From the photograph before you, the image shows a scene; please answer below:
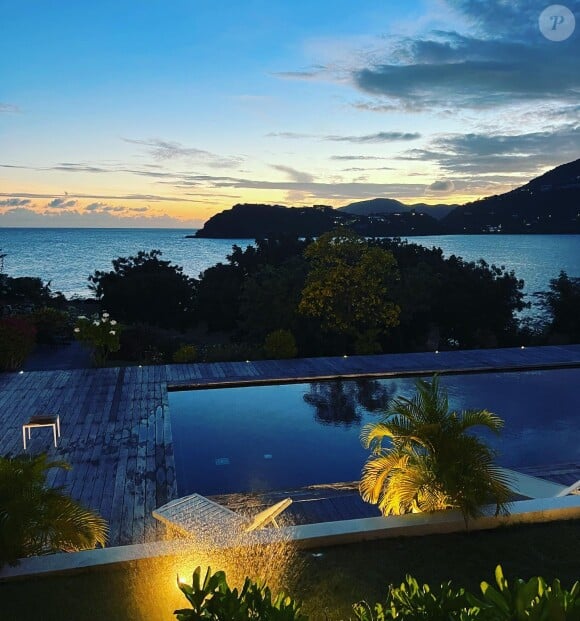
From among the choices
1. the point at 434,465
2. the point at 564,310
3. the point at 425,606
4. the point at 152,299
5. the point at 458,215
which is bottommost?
the point at 152,299

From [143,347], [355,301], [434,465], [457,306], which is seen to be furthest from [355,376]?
[457,306]

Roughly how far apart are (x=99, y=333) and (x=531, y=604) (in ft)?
30.2

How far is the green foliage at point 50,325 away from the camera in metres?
11.8

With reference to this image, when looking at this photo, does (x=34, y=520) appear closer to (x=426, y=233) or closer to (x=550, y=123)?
(x=550, y=123)

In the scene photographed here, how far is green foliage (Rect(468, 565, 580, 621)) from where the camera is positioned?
1688 millimetres

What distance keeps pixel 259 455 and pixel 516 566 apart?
359 cm

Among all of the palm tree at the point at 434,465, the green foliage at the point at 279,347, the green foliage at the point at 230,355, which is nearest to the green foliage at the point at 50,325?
the green foliage at the point at 230,355

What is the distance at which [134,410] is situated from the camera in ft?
25.0

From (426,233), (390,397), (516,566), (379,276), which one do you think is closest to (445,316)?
(379,276)

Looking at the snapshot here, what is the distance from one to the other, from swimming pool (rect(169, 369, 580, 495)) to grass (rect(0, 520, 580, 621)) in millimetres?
1223

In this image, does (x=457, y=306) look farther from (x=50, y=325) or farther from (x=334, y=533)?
(x=334, y=533)

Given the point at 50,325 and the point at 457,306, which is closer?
the point at 50,325

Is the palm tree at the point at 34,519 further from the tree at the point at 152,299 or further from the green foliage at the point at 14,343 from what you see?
the tree at the point at 152,299

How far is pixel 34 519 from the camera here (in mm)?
3459
